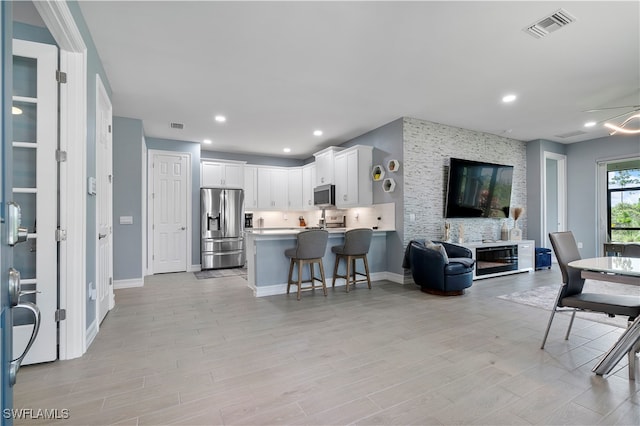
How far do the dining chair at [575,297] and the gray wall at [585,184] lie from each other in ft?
16.8

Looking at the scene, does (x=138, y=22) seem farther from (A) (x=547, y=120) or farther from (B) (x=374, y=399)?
(A) (x=547, y=120)

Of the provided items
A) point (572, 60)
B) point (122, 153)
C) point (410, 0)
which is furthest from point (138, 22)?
point (572, 60)

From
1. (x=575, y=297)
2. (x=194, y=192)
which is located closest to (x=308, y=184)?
(x=194, y=192)

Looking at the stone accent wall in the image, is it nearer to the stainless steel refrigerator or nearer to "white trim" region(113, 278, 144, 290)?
the stainless steel refrigerator

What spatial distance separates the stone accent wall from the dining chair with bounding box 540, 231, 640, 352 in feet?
8.43

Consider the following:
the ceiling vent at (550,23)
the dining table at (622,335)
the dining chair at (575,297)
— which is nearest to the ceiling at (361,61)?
the ceiling vent at (550,23)

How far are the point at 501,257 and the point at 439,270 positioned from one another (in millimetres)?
2311

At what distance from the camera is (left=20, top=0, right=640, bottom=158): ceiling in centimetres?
251

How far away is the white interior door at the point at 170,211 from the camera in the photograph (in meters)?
6.14

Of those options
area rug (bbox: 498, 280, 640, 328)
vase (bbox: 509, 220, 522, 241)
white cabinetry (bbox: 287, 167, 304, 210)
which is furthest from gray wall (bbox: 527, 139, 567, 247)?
white cabinetry (bbox: 287, 167, 304, 210)

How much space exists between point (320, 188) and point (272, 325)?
4042 mm

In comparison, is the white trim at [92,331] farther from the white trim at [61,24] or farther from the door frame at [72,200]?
the white trim at [61,24]

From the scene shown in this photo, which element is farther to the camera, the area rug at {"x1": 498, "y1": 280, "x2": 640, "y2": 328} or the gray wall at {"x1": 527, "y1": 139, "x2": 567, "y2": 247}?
the gray wall at {"x1": 527, "y1": 139, "x2": 567, "y2": 247}

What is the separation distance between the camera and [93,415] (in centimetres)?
171
